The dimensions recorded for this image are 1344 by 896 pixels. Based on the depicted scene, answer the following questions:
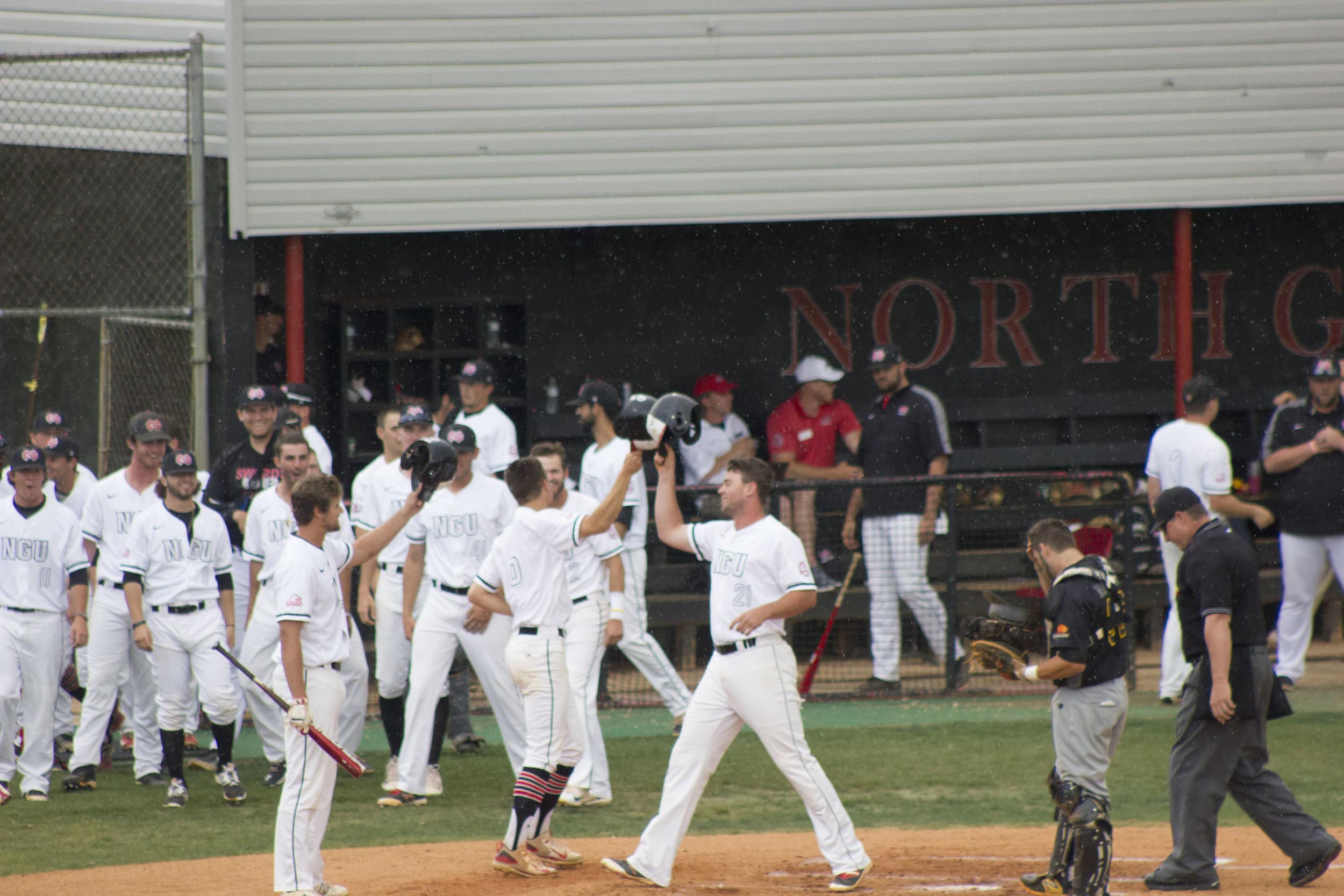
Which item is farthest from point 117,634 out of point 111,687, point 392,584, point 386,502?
point 386,502

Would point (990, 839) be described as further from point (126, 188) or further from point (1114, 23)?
point (126, 188)

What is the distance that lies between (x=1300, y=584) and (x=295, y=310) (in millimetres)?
6796

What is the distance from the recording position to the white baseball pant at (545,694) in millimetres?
6746

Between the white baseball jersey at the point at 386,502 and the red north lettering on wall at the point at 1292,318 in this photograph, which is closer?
the white baseball jersey at the point at 386,502

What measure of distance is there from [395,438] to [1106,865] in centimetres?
485

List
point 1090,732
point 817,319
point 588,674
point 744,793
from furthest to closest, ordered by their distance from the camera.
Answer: point 817,319, point 744,793, point 588,674, point 1090,732

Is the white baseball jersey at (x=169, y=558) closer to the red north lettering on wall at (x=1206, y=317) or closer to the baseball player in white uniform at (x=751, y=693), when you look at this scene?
the baseball player in white uniform at (x=751, y=693)

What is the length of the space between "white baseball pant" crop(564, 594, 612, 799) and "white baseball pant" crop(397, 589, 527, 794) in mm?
334

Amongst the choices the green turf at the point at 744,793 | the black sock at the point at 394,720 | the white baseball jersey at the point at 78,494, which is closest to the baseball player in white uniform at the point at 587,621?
the green turf at the point at 744,793

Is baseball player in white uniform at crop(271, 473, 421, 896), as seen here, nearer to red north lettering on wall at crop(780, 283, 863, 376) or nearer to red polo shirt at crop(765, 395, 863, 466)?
red polo shirt at crop(765, 395, 863, 466)

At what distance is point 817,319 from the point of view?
1327cm

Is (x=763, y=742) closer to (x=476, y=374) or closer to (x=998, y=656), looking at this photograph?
(x=998, y=656)

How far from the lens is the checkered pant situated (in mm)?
10398

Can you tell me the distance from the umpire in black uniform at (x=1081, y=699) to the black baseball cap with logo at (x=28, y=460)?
16.3 feet
